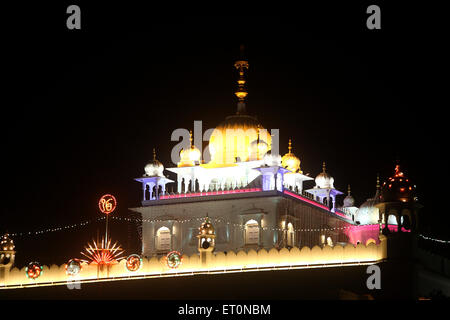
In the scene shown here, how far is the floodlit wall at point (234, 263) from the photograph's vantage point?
51969mm

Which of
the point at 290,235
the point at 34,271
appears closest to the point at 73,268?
the point at 34,271

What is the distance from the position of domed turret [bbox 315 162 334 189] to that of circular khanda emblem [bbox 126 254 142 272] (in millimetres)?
14524

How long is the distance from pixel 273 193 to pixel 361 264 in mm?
10147

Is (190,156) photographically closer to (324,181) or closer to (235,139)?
(235,139)

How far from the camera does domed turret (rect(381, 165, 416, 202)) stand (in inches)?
2039

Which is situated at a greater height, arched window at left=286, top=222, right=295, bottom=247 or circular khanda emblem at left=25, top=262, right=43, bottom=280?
arched window at left=286, top=222, right=295, bottom=247

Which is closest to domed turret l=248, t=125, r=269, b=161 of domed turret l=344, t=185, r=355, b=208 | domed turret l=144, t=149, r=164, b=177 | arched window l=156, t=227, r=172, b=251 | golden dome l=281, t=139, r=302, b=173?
golden dome l=281, t=139, r=302, b=173

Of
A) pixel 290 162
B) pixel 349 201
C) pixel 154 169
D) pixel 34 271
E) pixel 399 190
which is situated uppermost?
pixel 290 162

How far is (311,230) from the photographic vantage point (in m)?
62.8

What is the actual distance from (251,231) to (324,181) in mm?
7755

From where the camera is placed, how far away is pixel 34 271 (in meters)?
58.2

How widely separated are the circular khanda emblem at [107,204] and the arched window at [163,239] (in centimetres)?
480

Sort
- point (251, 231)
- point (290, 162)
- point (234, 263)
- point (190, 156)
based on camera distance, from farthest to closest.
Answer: point (290, 162), point (190, 156), point (251, 231), point (234, 263)

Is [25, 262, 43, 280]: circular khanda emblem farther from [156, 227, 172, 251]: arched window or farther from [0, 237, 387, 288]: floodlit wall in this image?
[156, 227, 172, 251]: arched window
